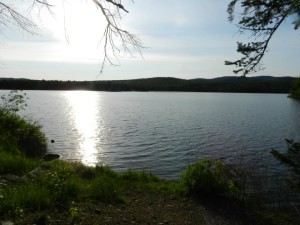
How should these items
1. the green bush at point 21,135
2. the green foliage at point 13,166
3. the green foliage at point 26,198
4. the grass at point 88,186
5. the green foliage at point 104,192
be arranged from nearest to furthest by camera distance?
the green foliage at point 26,198 < the grass at point 88,186 < the green foliage at point 104,192 < the green foliage at point 13,166 < the green bush at point 21,135

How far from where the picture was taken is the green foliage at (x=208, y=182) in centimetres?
1120

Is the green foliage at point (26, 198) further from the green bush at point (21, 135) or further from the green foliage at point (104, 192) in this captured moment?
the green bush at point (21, 135)

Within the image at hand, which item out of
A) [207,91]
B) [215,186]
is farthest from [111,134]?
[207,91]

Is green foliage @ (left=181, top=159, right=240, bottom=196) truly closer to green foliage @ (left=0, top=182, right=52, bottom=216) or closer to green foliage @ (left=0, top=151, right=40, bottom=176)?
green foliage @ (left=0, top=182, right=52, bottom=216)

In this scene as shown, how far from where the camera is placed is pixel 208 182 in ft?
36.8

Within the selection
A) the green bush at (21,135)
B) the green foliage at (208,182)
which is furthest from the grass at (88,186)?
the green bush at (21,135)

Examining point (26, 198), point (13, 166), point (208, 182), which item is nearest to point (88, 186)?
point (26, 198)

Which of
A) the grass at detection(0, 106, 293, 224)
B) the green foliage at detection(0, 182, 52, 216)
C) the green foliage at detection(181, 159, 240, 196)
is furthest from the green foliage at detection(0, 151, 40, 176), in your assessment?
the green foliage at detection(181, 159, 240, 196)

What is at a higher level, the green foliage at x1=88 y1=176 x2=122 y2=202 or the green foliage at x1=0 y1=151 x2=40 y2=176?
the green foliage at x1=0 y1=151 x2=40 y2=176

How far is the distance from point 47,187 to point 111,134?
2830 centimetres

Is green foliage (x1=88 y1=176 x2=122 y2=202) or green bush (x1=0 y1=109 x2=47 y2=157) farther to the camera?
green bush (x1=0 y1=109 x2=47 y2=157)

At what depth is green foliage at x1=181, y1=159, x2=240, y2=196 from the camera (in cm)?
1120

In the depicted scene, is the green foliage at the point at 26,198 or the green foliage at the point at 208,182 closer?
the green foliage at the point at 26,198

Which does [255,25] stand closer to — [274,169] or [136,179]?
[136,179]
